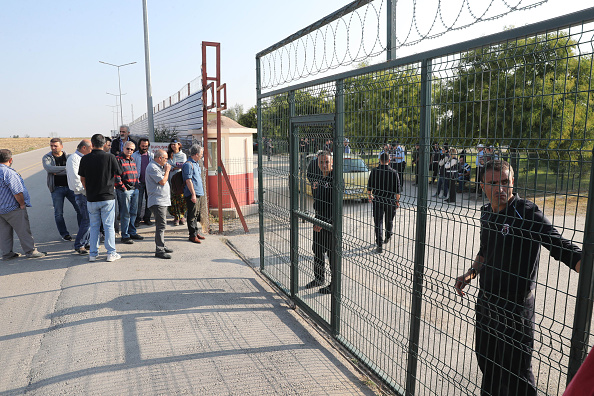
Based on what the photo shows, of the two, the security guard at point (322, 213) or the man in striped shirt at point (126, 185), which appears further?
the man in striped shirt at point (126, 185)

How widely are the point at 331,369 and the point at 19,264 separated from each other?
538 centimetres

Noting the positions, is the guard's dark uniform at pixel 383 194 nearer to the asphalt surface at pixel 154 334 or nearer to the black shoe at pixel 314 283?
the asphalt surface at pixel 154 334

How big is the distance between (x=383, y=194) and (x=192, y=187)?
4989 mm

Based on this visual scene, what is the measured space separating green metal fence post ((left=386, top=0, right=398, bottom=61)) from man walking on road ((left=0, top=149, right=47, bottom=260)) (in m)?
5.82

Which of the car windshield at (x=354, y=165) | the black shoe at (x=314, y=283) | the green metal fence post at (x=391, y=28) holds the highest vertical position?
the green metal fence post at (x=391, y=28)

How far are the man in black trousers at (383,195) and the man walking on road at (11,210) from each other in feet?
18.4

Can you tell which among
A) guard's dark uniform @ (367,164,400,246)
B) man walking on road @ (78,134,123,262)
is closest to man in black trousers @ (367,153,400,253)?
guard's dark uniform @ (367,164,400,246)

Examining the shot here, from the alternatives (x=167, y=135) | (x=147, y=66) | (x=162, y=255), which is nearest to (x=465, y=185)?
(x=162, y=255)

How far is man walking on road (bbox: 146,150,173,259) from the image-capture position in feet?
21.6

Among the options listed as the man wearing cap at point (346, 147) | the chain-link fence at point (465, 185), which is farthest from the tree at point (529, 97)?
the man wearing cap at point (346, 147)

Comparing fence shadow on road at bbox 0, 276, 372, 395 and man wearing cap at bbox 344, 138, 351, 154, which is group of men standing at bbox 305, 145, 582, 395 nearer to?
man wearing cap at bbox 344, 138, 351, 154

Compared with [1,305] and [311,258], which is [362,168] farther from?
[1,305]

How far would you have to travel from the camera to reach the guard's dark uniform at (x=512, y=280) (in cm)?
211

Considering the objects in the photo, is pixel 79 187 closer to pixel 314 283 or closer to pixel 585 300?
pixel 314 283
